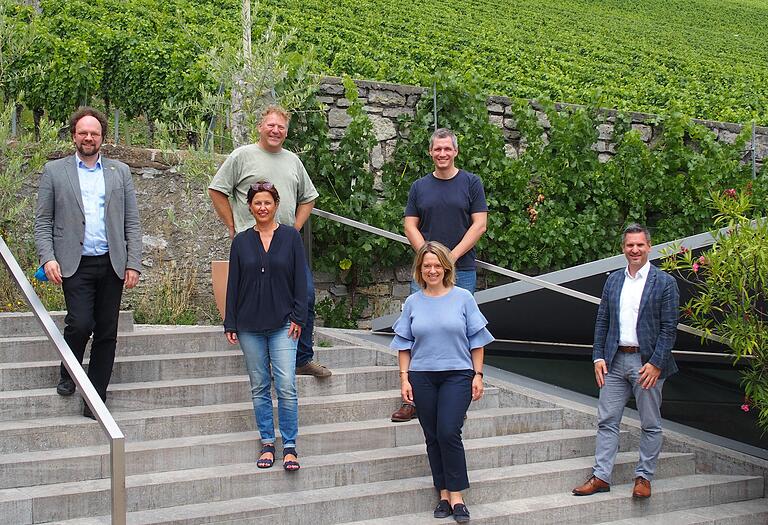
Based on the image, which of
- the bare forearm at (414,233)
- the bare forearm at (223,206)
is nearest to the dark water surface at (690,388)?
the bare forearm at (414,233)

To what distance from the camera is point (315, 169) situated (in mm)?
7816

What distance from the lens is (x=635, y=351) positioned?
5152mm

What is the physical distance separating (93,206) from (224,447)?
4.40 ft

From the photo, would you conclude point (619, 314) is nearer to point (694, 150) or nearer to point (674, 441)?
point (674, 441)

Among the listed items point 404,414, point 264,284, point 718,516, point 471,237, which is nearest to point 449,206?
point 471,237

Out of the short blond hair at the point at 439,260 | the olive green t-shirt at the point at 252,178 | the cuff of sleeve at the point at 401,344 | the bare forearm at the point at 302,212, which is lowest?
the cuff of sleeve at the point at 401,344

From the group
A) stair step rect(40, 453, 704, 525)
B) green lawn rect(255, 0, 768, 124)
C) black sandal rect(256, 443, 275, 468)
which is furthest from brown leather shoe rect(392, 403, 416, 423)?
green lawn rect(255, 0, 768, 124)

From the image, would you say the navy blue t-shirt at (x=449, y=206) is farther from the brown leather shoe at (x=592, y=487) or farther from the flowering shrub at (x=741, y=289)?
the brown leather shoe at (x=592, y=487)

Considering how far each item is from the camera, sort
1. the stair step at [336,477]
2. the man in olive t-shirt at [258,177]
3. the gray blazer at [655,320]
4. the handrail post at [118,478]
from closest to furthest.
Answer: the handrail post at [118,478]
the stair step at [336,477]
the gray blazer at [655,320]
the man in olive t-shirt at [258,177]

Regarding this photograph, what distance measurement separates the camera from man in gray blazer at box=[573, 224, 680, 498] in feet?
16.7

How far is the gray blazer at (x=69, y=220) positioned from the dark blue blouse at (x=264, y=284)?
0.57 meters

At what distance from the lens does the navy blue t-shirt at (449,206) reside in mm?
5527

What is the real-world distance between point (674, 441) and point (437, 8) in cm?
2366

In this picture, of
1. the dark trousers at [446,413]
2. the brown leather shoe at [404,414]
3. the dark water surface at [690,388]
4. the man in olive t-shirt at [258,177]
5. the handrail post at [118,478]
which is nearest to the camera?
the handrail post at [118,478]
